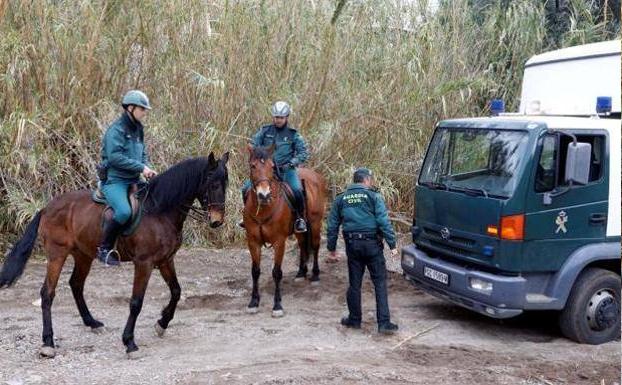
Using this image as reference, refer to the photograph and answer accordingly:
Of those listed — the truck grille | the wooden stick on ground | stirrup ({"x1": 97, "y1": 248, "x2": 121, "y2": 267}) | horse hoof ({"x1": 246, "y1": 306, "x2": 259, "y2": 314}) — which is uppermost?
the truck grille

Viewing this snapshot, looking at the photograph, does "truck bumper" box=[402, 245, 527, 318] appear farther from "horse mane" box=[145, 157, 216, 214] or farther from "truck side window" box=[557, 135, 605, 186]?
A: "horse mane" box=[145, 157, 216, 214]

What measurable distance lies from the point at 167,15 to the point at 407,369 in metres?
7.34

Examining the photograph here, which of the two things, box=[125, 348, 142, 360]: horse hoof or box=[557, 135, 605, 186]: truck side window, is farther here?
box=[557, 135, 605, 186]: truck side window

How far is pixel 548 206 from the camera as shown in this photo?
5949mm

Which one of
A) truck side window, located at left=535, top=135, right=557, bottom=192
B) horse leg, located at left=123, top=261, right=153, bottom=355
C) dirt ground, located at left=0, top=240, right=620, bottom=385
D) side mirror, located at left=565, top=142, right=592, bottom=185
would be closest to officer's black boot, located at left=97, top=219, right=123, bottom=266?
horse leg, located at left=123, top=261, right=153, bottom=355

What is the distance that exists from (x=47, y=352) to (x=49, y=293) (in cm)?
55

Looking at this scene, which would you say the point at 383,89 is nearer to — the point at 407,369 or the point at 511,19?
the point at 511,19

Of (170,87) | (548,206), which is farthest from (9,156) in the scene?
(548,206)

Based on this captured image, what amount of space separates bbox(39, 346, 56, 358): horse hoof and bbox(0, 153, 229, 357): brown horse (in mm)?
97

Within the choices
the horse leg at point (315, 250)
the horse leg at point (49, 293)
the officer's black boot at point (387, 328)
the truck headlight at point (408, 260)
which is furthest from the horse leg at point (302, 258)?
the horse leg at point (49, 293)

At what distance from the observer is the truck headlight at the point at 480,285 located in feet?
19.6

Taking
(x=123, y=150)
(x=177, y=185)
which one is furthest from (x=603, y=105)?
(x=123, y=150)

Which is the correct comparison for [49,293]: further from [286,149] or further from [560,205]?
[560,205]

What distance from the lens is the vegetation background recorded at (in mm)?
9539
